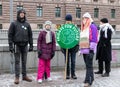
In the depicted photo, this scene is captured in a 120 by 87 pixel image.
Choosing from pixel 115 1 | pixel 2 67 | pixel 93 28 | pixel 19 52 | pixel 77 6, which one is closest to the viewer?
pixel 93 28

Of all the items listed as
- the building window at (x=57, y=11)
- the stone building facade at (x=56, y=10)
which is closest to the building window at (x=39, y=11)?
the stone building facade at (x=56, y=10)

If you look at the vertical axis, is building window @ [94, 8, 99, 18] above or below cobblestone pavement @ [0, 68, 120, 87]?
above

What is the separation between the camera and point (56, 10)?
218 feet

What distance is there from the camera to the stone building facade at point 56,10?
62.3 meters

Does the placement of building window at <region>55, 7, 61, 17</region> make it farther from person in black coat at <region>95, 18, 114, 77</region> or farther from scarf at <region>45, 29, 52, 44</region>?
scarf at <region>45, 29, 52, 44</region>

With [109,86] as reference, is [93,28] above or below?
above

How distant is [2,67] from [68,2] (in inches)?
2109

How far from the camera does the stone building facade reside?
62.3m

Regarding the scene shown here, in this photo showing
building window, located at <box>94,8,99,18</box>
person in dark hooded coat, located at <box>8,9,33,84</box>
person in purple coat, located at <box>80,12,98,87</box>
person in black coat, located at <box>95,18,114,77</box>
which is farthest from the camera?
building window, located at <box>94,8,99,18</box>

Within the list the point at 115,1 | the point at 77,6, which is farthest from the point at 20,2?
the point at 115,1

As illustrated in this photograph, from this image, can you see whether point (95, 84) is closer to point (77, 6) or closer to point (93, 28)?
point (93, 28)

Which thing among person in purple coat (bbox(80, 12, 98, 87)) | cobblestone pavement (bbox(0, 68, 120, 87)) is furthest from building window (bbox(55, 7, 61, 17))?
person in purple coat (bbox(80, 12, 98, 87))

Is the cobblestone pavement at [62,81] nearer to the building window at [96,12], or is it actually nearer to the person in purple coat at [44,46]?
the person in purple coat at [44,46]

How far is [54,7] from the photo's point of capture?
217 ft
